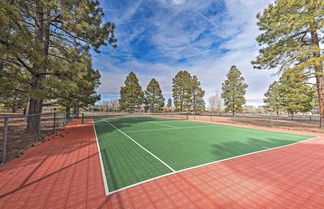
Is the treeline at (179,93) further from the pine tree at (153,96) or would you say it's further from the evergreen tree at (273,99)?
the evergreen tree at (273,99)

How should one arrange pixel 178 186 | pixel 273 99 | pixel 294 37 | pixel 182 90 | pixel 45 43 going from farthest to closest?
pixel 182 90 < pixel 273 99 < pixel 294 37 < pixel 45 43 < pixel 178 186

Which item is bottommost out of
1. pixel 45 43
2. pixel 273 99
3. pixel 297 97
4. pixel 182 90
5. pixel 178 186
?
pixel 178 186

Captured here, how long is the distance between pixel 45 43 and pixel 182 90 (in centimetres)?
3355

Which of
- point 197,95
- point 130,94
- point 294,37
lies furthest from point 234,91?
point 130,94

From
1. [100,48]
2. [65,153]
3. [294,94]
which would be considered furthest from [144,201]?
[294,94]

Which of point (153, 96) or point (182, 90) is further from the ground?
point (182, 90)

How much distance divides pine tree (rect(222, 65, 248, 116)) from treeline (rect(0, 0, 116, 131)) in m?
28.9

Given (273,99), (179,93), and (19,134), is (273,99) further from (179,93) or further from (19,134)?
(19,134)

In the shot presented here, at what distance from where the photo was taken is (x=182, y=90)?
38.5 meters

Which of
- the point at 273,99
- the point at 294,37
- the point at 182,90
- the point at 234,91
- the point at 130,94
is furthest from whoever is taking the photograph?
the point at 182,90

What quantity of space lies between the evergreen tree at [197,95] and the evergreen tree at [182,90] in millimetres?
1445

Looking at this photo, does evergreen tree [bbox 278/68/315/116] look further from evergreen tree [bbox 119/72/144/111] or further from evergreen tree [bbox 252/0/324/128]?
evergreen tree [bbox 119/72/144/111]

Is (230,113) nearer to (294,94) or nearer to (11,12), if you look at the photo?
(294,94)

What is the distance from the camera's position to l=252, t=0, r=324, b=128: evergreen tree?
29.3ft
